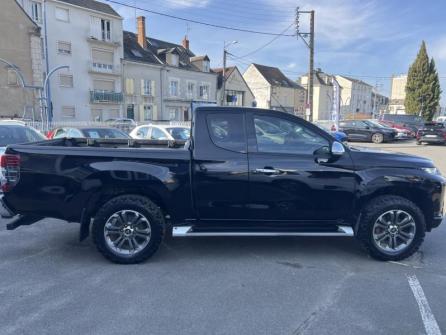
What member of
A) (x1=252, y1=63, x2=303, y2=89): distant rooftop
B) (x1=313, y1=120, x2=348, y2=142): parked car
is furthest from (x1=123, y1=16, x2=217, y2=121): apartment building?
(x1=313, y1=120, x2=348, y2=142): parked car

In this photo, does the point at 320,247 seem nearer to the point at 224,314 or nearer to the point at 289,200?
the point at 289,200

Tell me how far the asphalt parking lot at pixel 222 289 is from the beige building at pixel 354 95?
79.3m

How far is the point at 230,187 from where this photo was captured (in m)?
4.11

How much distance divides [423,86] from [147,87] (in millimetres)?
35772

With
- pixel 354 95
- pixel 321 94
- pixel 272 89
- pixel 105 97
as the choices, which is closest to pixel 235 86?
pixel 272 89

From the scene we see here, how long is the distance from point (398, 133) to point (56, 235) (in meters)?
23.4

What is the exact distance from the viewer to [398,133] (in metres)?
23.4

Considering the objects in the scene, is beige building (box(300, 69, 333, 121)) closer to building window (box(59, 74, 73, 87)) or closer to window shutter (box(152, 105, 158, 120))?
window shutter (box(152, 105, 158, 120))

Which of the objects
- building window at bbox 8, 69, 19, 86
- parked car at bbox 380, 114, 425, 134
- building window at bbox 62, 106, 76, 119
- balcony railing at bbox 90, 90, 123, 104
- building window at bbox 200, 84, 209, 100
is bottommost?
parked car at bbox 380, 114, 425, 134

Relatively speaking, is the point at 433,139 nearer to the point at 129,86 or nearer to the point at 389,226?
the point at 389,226

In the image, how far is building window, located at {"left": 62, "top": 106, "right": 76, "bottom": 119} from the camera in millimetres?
32625

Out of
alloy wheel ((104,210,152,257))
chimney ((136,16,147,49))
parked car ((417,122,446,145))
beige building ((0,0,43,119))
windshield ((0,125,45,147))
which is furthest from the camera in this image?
chimney ((136,16,147,49))

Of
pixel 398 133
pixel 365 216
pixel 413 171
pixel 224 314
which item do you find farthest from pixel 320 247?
pixel 398 133

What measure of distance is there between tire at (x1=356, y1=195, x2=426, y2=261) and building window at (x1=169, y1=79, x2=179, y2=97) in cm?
3813
